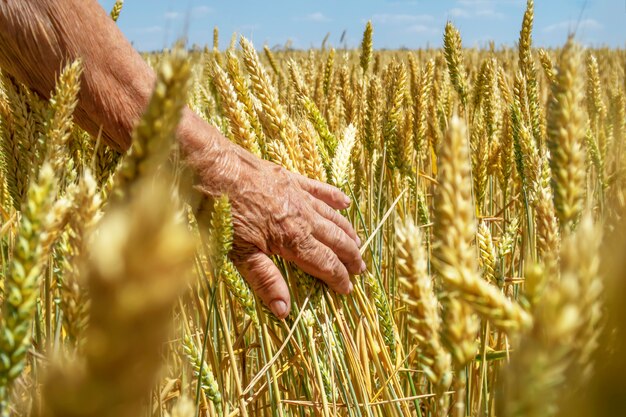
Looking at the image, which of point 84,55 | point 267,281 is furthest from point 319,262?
point 84,55

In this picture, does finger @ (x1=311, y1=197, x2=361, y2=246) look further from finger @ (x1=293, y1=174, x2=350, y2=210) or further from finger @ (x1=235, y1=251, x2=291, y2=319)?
finger @ (x1=235, y1=251, x2=291, y2=319)

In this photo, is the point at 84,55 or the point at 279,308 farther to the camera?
the point at 279,308

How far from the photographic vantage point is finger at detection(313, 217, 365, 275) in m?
1.16

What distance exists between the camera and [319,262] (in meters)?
1.07

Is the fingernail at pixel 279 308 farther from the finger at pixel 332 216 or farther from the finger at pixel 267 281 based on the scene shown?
the finger at pixel 332 216

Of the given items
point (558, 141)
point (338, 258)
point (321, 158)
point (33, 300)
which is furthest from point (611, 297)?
point (321, 158)

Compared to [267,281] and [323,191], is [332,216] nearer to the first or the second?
[323,191]

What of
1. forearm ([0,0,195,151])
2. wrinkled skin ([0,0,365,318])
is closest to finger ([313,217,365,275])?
wrinkled skin ([0,0,365,318])

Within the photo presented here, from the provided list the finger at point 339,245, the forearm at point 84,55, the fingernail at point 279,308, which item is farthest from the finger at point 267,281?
the forearm at point 84,55

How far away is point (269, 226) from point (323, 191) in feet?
0.64

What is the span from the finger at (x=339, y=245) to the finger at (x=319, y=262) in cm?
4

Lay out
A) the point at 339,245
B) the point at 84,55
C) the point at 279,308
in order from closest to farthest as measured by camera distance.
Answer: the point at 84,55
the point at 279,308
the point at 339,245

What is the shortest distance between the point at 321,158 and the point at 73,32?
0.58 meters

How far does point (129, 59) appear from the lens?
927 millimetres
